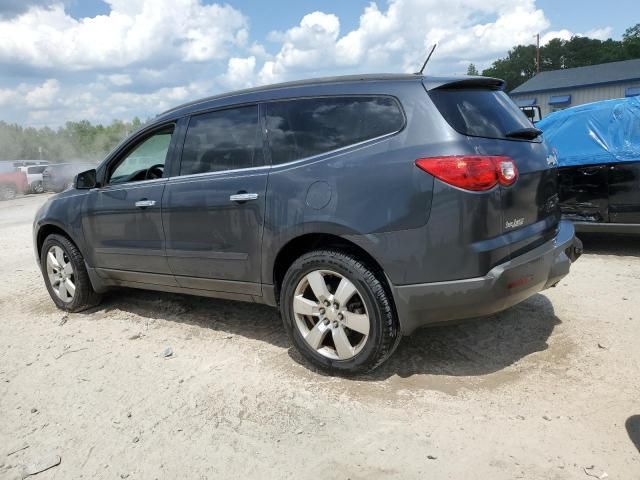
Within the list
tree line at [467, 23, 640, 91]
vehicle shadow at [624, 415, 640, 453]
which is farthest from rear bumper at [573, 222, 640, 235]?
tree line at [467, 23, 640, 91]

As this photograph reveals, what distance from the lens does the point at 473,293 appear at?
292cm

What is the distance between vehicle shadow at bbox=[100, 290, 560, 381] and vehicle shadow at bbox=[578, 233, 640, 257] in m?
2.13

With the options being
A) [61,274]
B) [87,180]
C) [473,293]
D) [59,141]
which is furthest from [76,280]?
[59,141]

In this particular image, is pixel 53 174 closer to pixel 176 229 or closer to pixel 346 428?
pixel 176 229

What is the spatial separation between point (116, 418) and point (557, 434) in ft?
8.15

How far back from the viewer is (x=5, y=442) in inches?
121

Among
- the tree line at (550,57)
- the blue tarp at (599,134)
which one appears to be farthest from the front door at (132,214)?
the tree line at (550,57)

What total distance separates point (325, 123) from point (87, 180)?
2.61 m

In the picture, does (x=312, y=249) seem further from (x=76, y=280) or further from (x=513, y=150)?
(x=76, y=280)

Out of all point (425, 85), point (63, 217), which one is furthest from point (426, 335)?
point (63, 217)

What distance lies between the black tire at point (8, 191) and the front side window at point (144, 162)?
22.5 meters

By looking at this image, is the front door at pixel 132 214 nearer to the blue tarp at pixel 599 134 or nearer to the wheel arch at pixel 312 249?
the wheel arch at pixel 312 249

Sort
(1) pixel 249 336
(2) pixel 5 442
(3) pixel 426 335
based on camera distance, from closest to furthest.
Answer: (2) pixel 5 442 < (3) pixel 426 335 < (1) pixel 249 336

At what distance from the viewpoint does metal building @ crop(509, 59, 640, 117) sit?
36.8 m
